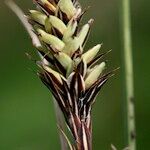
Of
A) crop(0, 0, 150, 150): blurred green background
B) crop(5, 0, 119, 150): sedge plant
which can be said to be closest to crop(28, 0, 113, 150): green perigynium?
crop(5, 0, 119, 150): sedge plant

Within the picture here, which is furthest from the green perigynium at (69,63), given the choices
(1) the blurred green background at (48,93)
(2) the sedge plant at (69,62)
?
(1) the blurred green background at (48,93)

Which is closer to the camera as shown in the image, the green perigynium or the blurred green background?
the green perigynium

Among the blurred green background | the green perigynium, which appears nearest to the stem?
the green perigynium

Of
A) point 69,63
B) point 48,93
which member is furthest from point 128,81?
point 48,93

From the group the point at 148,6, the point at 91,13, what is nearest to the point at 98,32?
the point at 91,13

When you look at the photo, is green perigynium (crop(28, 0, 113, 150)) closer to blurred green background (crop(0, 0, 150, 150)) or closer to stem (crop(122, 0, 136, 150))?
stem (crop(122, 0, 136, 150))

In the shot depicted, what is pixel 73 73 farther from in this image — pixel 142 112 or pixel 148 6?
pixel 148 6

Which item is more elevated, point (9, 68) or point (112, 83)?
point (9, 68)

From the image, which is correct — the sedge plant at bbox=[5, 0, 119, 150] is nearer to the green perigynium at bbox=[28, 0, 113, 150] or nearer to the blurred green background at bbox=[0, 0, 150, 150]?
the green perigynium at bbox=[28, 0, 113, 150]
